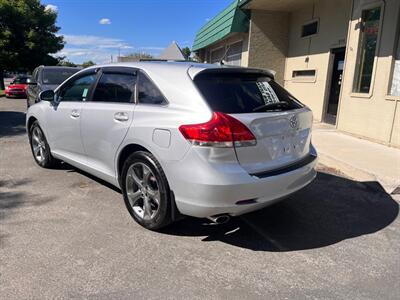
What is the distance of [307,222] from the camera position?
4.25 metres

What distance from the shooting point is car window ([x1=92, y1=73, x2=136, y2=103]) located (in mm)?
4179

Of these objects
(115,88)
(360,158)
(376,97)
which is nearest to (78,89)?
(115,88)

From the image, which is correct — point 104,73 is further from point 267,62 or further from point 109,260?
point 267,62

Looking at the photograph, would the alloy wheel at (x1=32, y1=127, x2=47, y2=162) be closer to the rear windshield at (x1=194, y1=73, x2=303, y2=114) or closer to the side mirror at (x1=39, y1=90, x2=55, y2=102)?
the side mirror at (x1=39, y1=90, x2=55, y2=102)

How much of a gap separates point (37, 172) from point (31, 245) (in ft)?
8.50

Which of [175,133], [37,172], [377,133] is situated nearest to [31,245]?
[175,133]

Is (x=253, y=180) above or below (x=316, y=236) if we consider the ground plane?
above

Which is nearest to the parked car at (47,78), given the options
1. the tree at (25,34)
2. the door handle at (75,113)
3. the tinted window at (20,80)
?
the door handle at (75,113)

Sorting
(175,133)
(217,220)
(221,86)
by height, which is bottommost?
(217,220)

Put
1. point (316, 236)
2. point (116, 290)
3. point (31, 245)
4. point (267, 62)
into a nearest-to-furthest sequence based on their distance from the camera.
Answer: point (116, 290) < point (31, 245) < point (316, 236) < point (267, 62)

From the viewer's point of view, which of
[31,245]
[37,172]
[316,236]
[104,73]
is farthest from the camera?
[37,172]

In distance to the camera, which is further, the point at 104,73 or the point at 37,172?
the point at 37,172

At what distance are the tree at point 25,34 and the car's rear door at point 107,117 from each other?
24.8 metres

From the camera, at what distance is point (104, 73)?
15.2 feet
